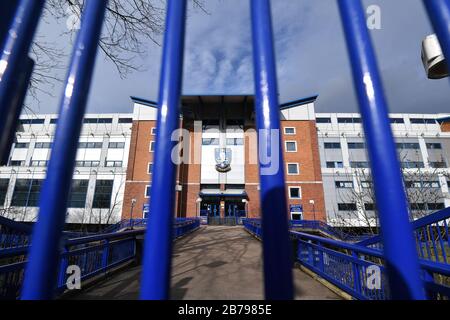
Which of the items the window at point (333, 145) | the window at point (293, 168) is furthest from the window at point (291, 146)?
the window at point (333, 145)

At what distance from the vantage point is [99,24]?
94 centimetres

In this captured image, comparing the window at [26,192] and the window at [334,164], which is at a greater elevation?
the window at [334,164]

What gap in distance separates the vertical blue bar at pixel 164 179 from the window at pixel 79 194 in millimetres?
35557

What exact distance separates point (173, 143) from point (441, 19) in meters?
1.07

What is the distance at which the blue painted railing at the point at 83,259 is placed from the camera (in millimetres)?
3242

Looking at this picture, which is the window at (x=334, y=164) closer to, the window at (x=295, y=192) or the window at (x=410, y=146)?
the window at (x=295, y=192)

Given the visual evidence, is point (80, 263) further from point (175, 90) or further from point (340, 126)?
point (340, 126)

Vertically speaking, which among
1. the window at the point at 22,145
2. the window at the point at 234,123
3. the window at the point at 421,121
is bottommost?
the window at the point at 22,145

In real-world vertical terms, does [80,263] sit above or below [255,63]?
below

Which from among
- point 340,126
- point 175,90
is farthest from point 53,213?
point 340,126

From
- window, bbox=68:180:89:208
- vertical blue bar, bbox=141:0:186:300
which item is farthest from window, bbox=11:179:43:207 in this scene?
vertical blue bar, bbox=141:0:186:300

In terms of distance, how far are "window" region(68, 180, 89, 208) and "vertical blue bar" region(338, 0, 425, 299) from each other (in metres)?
36.0

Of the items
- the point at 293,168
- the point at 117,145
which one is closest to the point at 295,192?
the point at 293,168

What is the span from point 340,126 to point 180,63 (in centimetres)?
4062
